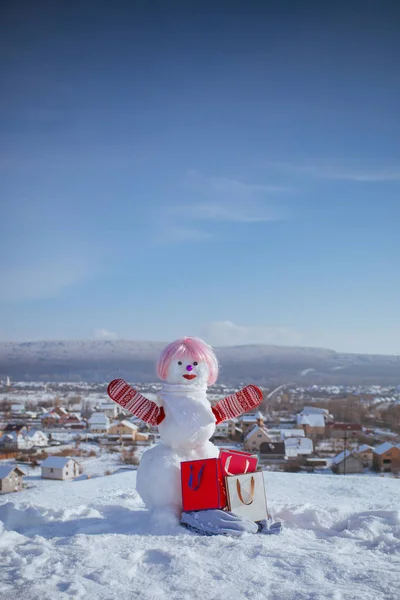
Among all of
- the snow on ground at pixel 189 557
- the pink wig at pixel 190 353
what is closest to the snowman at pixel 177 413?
the pink wig at pixel 190 353

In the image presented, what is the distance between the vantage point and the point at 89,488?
212 inches

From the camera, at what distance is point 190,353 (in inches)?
160

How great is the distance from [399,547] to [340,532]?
42cm

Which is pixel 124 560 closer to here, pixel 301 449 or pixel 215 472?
pixel 215 472

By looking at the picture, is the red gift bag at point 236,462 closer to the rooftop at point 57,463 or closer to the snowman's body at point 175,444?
the snowman's body at point 175,444

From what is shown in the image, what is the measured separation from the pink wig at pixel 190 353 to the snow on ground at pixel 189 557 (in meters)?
0.99

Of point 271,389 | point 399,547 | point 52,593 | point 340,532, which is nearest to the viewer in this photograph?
point 52,593

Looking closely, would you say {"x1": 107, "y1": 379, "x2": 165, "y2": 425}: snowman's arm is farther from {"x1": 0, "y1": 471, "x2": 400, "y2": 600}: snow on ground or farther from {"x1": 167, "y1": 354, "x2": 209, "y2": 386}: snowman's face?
{"x1": 0, "y1": 471, "x2": 400, "y2": 600}: snow on ground

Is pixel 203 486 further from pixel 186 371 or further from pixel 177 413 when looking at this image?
pixel 186 371

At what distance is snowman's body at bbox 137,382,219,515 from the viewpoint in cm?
372

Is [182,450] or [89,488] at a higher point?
[182,450]

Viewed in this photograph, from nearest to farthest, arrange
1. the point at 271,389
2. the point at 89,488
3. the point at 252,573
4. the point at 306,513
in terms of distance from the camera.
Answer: the point at 252,573, the point at 306,513, the point at 89,488, the point at 271,389

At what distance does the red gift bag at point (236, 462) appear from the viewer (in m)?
3.81

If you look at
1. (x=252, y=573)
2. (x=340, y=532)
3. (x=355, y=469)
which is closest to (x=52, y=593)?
(x=252, y=573)
